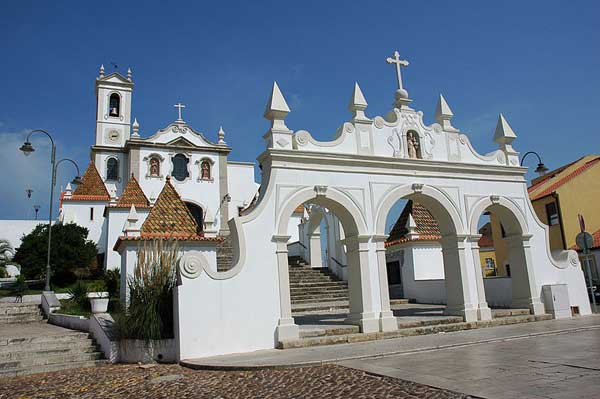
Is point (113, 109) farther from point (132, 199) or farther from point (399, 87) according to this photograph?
point (399, 87)

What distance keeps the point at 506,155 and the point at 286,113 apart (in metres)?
7.26

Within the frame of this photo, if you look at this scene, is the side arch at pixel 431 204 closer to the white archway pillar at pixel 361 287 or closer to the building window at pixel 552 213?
the white archway pillar at pixel 361 287

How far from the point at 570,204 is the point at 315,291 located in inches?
621

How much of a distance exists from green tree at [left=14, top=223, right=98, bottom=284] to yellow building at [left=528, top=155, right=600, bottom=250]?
25.9 meters

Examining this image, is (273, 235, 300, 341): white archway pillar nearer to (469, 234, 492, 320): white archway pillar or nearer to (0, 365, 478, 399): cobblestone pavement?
(0, 365, 478, 399): cobblestone pavement

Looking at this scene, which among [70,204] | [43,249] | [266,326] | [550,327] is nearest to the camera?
[266,326]

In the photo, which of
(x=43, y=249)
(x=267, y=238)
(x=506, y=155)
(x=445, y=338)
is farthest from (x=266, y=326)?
(x=43, y=249)

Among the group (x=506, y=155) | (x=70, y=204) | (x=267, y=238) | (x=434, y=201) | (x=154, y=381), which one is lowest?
(x=154, y=381)

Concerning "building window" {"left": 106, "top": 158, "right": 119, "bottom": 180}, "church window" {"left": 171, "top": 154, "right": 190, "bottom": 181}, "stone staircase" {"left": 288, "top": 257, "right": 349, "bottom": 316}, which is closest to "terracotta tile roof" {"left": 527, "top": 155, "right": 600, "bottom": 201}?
"stone staircase" {"left": 288, "top": 257, "right": 349, "bottom": 316}

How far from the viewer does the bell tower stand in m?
37.1

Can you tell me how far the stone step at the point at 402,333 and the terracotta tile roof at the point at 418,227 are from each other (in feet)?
20.4

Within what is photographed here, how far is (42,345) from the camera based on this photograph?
10.9 metres

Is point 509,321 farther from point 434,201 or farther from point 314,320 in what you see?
point 314,320

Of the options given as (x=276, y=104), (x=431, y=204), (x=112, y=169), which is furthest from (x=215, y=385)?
(x=112, y=169)
